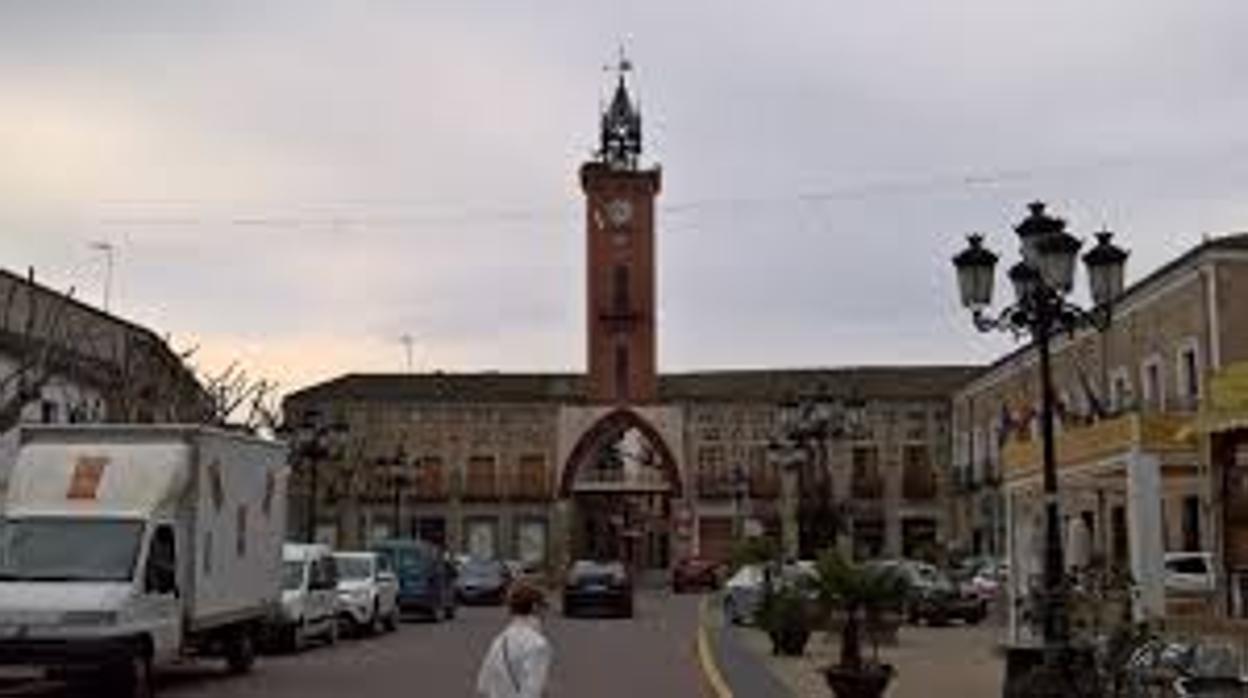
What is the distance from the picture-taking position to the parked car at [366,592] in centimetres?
3975

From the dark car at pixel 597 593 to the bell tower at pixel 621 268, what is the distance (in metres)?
42.6

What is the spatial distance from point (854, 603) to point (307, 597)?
1380cm

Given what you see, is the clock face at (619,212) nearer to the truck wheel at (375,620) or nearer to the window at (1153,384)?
the window at (1153,384)

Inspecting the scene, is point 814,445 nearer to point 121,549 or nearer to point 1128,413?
point 1128,413

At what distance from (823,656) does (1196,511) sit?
20643 millimetres

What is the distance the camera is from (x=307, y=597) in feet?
114

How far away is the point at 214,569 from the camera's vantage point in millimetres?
25547

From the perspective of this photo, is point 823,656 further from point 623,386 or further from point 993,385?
point 623,386

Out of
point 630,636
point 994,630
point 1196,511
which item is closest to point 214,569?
point 630,636

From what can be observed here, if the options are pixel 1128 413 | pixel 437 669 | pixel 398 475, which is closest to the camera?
pixel 437 669

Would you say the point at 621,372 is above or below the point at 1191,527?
above

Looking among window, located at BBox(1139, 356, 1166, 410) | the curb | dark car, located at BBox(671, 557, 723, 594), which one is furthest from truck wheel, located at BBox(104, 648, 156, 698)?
dark car, located at BBox(671, 557, 723, 594)

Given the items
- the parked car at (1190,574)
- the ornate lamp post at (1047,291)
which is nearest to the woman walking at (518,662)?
the ornate lamp post at (1047,291)

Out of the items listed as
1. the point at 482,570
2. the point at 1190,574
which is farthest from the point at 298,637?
the point at 482,570
